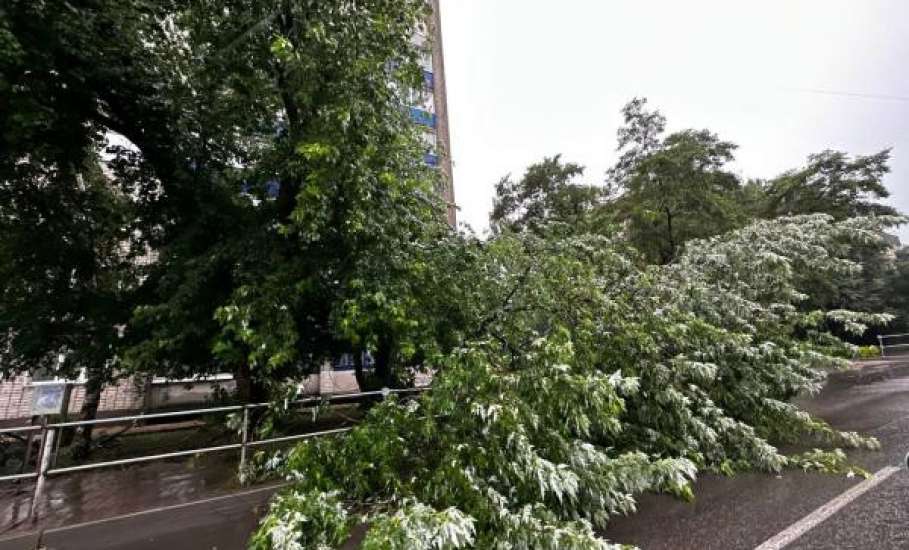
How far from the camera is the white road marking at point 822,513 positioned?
135 inches

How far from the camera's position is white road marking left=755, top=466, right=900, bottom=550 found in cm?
342

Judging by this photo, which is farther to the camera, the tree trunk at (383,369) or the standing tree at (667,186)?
the standing tree at (667,186)

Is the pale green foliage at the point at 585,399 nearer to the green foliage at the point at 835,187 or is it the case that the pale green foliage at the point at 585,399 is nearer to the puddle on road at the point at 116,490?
the puddle on road at the point at 116,490

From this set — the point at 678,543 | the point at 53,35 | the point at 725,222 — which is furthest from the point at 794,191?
the point at 53,35

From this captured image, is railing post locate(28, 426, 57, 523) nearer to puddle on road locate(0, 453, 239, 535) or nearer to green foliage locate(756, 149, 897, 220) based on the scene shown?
puddle on road locate(0, 453, 239, 535)

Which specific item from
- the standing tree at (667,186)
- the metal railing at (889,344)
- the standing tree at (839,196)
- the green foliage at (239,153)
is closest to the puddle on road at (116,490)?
the green foliage at (239,153)

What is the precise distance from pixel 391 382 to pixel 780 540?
6838 mm

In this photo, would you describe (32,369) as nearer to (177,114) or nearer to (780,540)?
(177,114)

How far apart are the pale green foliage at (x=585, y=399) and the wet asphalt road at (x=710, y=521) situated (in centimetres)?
27

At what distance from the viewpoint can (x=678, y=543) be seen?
3506mm

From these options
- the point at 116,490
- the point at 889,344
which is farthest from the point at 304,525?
the point at 889,344

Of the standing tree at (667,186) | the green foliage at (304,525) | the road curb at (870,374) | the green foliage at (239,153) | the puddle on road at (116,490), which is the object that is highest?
the standing tree at (667,186)

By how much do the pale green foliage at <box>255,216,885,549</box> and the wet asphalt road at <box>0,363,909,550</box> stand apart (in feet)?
0.90

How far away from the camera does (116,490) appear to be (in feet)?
19.1
